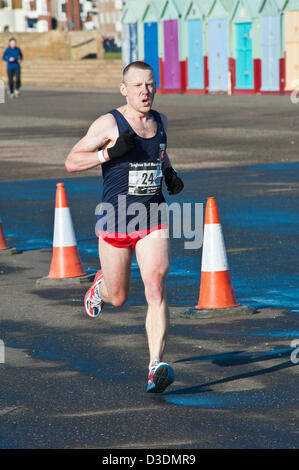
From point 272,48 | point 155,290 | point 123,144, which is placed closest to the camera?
point 123,144

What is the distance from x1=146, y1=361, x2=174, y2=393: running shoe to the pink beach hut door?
133ft

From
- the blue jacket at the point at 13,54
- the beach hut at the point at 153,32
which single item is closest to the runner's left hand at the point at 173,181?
the blue jacket at the point at 13,54

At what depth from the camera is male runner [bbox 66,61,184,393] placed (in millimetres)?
6765

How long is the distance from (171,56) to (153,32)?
181cm

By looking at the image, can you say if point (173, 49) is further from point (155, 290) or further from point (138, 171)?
point (155, 290)

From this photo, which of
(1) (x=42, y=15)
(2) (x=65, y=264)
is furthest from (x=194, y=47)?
(1) (x=42, y=15)

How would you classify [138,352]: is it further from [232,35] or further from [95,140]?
[232,35]

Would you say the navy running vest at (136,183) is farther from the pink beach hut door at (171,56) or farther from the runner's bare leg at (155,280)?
the pink beach hut door at (171,56)

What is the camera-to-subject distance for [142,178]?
6805 mm

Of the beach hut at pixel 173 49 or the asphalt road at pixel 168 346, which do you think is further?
the beach hut at pixel 173 49

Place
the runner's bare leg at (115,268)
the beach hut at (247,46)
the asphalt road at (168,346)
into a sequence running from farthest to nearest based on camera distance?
1. the beach hut at (247,46)
2. the runner's bare leg at (115,268)
3. the asphalt road at (168,346)

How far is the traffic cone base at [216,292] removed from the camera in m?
8.66

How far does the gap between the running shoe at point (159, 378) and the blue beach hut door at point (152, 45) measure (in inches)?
1651
